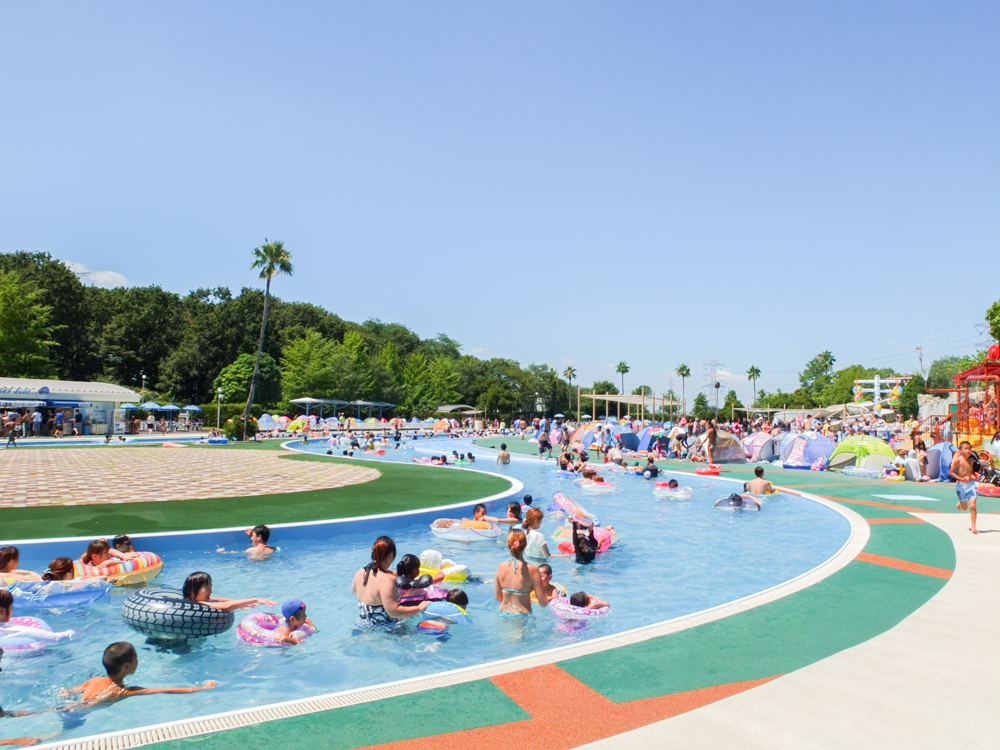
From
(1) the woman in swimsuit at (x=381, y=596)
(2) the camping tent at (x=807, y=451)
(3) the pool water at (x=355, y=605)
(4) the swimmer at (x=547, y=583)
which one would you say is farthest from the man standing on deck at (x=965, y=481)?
(2) the camping tent at (x=807, y=451)

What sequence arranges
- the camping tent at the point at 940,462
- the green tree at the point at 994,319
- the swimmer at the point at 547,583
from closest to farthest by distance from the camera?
1. the swimmer at the point at 547,583
2. the camping tent at the point at 940,462
3. the green tree at the point at 994,319

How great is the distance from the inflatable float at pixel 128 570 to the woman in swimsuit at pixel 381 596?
10.8 ft

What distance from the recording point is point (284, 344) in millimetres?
67812

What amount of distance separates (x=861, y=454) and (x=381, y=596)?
67.1 ft

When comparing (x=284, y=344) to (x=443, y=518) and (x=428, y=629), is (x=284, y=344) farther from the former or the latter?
(x=428, y=629)

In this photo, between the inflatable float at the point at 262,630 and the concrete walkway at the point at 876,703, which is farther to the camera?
the inflatable float at the point at 262,630

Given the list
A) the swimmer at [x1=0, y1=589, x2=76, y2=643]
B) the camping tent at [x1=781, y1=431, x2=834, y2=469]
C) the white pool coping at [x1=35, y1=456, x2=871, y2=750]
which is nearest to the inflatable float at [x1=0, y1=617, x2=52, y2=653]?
the swimmer at [x1=0, y1=589, x2=76, y2=643]

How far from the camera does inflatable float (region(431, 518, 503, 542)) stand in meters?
11.4

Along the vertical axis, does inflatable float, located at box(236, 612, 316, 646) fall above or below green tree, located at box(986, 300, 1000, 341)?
below

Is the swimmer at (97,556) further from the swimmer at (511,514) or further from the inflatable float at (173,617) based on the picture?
the swimmer at (511,514)

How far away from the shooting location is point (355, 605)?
7.84 m

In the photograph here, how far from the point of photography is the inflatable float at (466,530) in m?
11.4

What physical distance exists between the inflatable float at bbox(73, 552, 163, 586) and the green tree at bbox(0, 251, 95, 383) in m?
57.4

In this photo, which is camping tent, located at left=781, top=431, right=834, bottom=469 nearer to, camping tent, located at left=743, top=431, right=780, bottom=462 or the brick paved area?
camping tent, located at left=743, top=431, right=780, bottom=462
